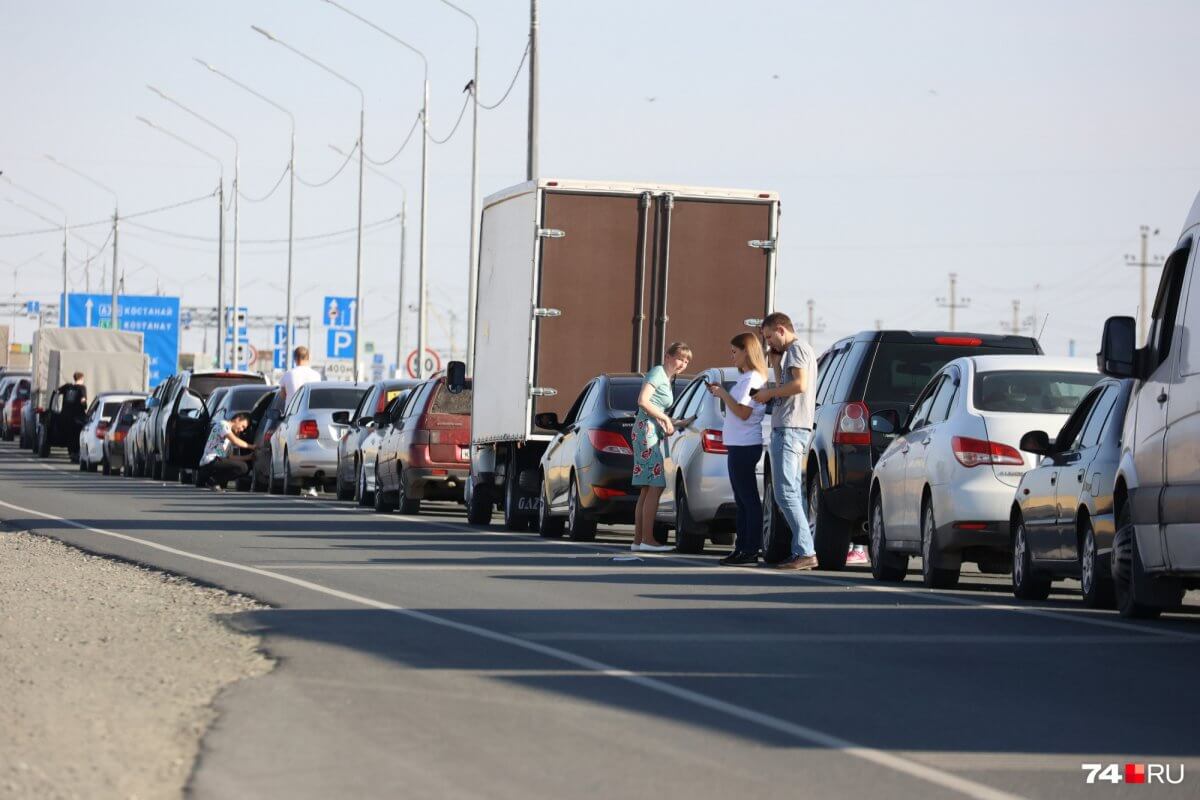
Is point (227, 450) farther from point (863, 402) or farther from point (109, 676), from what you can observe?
point (109, 676)

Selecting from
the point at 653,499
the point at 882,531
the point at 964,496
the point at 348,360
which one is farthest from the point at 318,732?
the point at 348,360

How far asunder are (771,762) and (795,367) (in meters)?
10.1

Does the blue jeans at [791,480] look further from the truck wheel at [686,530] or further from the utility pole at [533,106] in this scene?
the utility pole at [533,106]

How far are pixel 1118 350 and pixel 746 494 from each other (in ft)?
19.3

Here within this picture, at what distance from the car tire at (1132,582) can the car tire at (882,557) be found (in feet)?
10.6

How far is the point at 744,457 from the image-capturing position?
18484 millimetres

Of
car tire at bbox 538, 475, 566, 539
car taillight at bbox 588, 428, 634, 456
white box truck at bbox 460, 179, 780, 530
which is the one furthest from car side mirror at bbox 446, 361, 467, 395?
car taillight at bbox 588, 428, 634, 456

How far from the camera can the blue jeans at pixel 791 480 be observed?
1750cm

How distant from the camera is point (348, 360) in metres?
68.1

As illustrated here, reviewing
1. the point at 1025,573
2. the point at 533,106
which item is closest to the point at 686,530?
the point at 1025,573

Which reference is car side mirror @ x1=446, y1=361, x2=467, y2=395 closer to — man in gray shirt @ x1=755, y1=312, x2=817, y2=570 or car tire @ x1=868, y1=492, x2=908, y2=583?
man in gray shirt @ x1=755, y1=312, x2=817, y2=570

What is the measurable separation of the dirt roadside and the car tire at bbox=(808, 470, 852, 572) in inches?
202

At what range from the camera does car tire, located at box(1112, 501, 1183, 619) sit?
1284 cm

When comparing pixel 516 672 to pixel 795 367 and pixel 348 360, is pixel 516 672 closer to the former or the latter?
pixel 795 367
